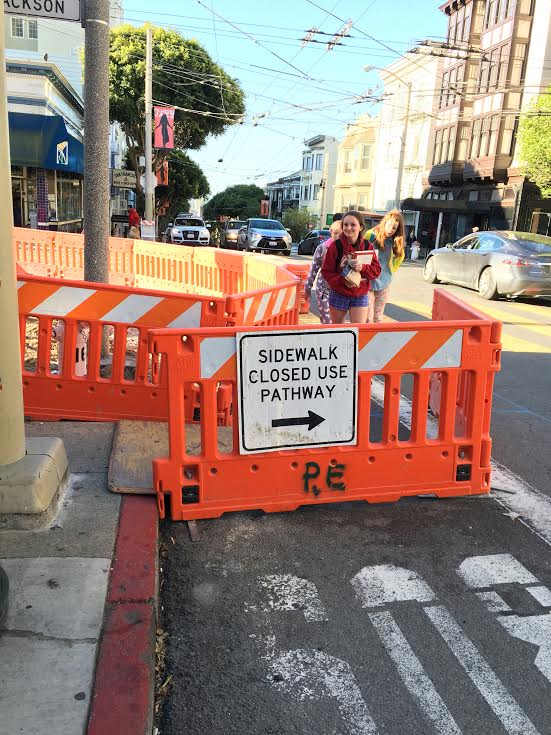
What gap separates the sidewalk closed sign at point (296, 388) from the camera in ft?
12.7

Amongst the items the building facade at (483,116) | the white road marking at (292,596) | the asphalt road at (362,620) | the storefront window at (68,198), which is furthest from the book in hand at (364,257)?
the building facade at (483,116)

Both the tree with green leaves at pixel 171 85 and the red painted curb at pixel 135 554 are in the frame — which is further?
the tree with green leaves at pixel 171 85

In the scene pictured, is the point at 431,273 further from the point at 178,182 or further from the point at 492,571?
the point at 178,182

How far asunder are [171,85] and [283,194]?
253 ft

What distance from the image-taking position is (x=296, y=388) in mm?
3953

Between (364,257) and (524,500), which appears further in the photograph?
(364,257)

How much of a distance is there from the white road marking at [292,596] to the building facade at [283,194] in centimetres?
9202

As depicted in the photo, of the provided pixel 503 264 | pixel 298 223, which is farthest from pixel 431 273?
pixel 298 223

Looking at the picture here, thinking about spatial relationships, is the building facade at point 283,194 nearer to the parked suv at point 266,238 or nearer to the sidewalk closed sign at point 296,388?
the parked suv at point 266,238

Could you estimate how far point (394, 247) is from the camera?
293 inches

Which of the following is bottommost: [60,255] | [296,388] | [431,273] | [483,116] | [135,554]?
[135,554]

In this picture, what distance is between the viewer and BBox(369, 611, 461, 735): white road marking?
2430mm

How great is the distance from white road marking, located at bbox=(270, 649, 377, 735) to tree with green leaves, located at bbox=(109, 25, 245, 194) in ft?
117

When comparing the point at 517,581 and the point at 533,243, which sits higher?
the point at 533,243
